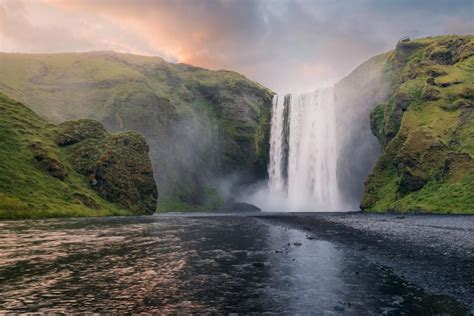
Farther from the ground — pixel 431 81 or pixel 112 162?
pixel 431 81

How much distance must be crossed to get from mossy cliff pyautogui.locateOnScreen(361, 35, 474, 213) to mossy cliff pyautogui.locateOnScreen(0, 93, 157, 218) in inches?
2277

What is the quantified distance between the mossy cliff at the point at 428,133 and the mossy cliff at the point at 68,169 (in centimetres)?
5783

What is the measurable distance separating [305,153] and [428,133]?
5201 centimetres

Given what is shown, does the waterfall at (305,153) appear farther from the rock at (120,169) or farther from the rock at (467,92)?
the rock at (120,169)

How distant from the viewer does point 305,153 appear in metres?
129

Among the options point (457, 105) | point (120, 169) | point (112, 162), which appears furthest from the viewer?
point (120, 169)

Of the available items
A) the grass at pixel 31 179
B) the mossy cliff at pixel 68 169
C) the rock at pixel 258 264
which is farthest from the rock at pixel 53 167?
the rock at pixel 258 264

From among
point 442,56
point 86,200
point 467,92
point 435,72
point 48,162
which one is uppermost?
point 442,56

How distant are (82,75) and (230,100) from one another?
68680mm

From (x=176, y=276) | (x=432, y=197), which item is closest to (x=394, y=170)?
(x=432, y=197)

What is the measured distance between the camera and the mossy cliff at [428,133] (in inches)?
2709

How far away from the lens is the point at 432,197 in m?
68.1

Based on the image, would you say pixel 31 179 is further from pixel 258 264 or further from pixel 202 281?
pixel 202 281

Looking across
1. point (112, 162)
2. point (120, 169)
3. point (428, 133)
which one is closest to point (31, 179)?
point (112, 162)
